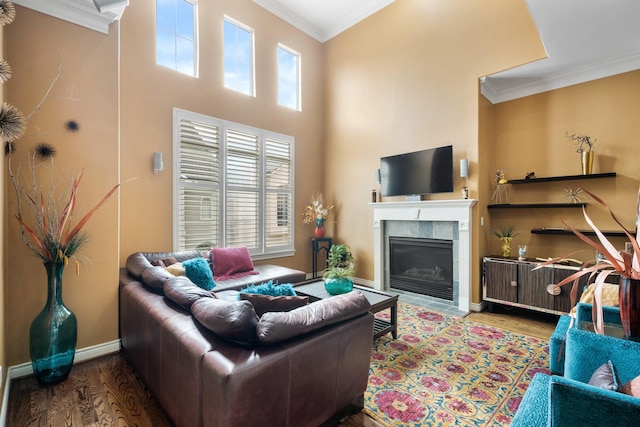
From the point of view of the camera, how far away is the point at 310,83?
5840 mm

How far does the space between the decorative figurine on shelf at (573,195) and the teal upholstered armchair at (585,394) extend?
3.08m

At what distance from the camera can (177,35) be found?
419 centimetres

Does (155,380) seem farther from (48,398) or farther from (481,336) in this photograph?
(481,336)

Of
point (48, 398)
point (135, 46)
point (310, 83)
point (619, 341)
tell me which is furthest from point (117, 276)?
point (310, 83)

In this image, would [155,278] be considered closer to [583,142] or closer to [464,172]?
[464,172]

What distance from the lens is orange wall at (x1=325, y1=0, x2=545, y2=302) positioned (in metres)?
3.88

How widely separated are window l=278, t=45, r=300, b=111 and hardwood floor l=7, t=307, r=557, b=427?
455cm

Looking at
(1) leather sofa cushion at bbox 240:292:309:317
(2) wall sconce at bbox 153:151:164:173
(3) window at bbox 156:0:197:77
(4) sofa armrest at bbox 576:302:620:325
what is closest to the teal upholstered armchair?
(4) sofa armrest at bbox 576:302:620:325

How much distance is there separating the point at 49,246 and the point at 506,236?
5.02m

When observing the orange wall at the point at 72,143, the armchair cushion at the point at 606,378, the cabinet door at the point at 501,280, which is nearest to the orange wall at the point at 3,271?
the orange wall at the point at 72,143

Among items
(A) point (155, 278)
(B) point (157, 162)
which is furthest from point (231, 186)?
(A) point (155, 278)

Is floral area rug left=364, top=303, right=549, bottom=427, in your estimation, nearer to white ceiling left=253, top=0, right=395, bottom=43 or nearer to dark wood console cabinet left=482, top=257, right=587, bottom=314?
dark wood console cabinet left=482, top=257, right=587, bottom=314

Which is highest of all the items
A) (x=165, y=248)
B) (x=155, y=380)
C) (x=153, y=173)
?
(x=153, y=173)

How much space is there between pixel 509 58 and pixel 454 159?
53.5 inches
